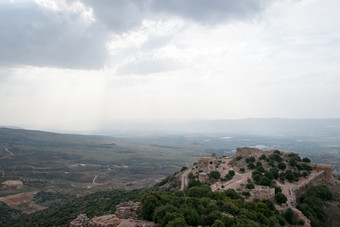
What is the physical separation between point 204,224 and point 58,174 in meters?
78.3

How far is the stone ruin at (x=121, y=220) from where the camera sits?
11458 mm

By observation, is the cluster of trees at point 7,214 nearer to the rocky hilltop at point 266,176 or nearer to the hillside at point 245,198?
the hillside at point 245,198

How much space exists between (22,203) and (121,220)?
46.9 m

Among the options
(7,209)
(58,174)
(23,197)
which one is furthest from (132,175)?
(7,209)

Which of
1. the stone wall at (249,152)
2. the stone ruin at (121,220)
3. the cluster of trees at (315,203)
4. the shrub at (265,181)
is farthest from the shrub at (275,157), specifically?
the stone ruin at (121,220)

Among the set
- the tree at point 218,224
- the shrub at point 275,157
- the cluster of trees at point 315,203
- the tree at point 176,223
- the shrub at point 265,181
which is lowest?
the cluster of trees at point 315,203

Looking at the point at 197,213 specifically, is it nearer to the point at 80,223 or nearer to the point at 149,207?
the point at 149,207

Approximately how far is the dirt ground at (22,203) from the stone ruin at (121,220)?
133ft

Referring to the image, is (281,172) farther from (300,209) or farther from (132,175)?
(132,175)

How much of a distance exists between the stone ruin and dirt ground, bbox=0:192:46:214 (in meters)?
40.5

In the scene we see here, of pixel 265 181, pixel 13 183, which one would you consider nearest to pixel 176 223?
pixel 265 181

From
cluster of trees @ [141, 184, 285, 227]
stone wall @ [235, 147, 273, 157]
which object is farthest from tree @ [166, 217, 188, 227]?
stone wall @ [235, 147, 273, 157]

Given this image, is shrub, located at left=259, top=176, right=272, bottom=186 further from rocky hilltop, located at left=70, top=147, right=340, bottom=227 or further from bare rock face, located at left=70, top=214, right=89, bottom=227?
bare rock face, located at left=70, top=214, right=89, bottom=227

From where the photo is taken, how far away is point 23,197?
50.9 meters
